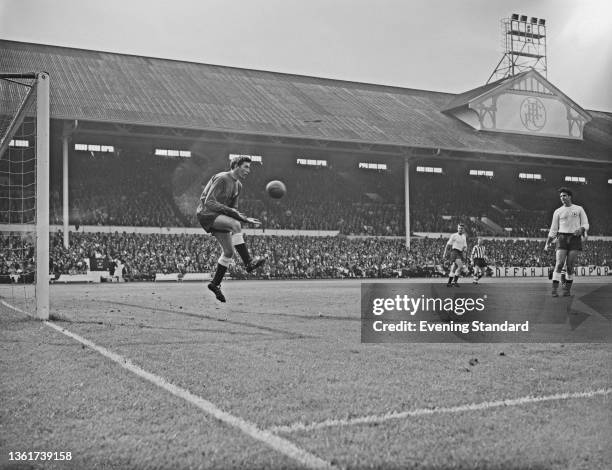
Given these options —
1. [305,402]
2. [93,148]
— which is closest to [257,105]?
[93,148]

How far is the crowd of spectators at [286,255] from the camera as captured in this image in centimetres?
2808

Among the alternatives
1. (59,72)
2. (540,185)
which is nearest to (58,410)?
(59,72)

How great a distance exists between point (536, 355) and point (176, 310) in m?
6.68

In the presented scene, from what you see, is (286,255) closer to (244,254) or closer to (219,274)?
(219,274)

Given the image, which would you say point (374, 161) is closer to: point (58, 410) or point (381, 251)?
point (381, 251)

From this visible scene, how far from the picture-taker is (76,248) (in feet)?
93.2

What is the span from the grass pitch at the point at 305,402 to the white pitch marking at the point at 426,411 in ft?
0.04

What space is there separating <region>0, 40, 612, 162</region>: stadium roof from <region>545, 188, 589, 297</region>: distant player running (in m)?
17.8

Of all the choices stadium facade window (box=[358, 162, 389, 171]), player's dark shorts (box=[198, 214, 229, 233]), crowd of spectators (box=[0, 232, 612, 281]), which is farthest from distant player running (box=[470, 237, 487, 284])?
stadium facade window (box=[358, 162, 389, 171])

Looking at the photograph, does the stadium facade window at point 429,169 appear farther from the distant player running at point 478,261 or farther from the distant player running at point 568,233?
the distant player running at point 568,233

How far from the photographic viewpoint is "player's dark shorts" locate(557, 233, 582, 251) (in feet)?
42.2

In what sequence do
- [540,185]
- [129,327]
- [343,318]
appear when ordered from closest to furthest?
[129,327], [343,318], [540,185]

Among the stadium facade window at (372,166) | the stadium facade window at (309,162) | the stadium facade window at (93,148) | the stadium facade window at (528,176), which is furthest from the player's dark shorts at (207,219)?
the stadium facade window at (528,176)

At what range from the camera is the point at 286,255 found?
3356 centimetres
